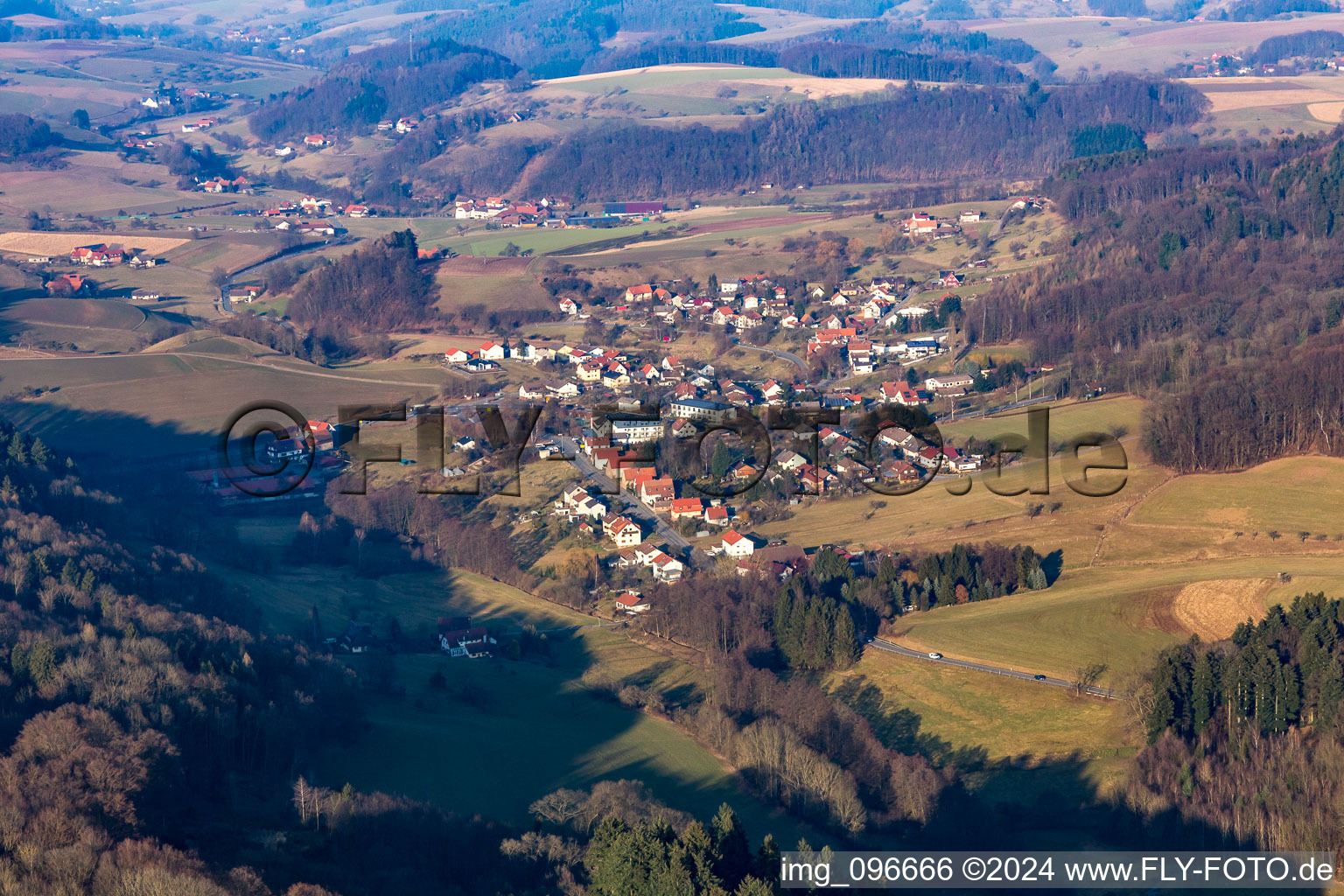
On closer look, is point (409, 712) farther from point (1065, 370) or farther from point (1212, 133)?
point (1212, 133)

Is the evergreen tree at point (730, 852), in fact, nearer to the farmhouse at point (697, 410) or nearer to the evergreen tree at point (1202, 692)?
the evergreen tree at point (1202, 692)

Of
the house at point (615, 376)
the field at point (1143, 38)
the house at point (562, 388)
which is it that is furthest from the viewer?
the field at point (1143, 38)

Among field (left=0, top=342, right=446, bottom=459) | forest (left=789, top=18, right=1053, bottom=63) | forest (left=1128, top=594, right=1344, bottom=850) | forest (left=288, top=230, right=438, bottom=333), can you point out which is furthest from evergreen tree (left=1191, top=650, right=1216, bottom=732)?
forest (left=789, top=18, right=1053, bottom=63)

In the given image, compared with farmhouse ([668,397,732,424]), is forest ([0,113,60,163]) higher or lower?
higher

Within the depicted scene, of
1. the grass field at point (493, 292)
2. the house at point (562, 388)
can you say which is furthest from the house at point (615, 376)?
the grass field at point (493, 292)

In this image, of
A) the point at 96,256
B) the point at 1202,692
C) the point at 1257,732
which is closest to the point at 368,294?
the point at 96,256

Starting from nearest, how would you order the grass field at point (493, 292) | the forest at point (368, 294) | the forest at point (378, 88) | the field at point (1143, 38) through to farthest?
the forest at point (368, 294), the grass field at point (493, 292), the forest at point (378, 88), the field at point (1143, 38)

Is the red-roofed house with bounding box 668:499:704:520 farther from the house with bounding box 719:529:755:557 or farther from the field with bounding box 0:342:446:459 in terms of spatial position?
the field with bounding box 0:342:446:459
